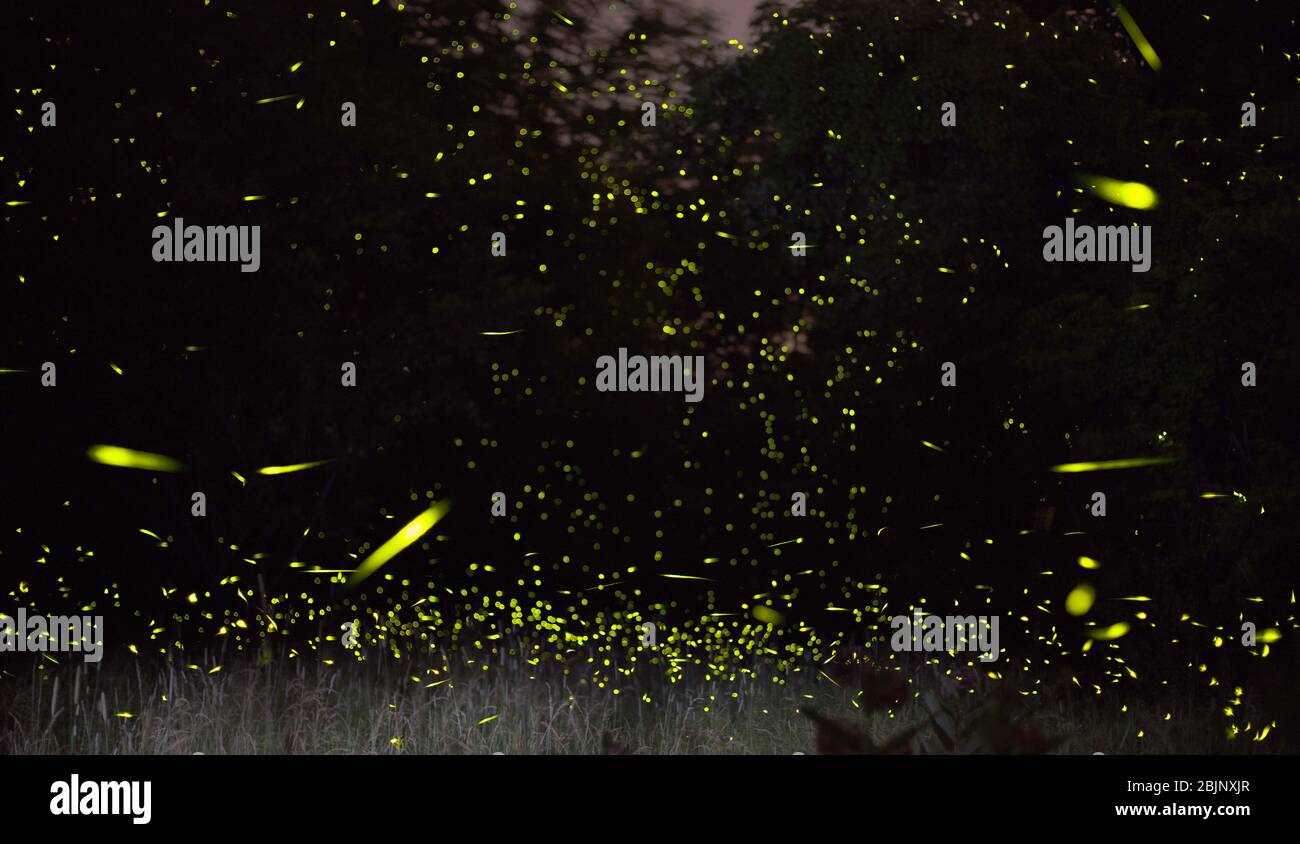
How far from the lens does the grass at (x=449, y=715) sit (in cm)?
826

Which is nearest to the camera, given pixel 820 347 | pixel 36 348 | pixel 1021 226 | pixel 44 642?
pixel 44 642

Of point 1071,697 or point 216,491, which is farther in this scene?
point 216,491

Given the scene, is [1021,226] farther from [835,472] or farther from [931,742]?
[931,742]

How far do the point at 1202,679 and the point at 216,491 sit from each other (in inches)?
296

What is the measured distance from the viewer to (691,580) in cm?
1304

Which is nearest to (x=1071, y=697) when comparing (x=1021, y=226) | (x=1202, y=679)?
(x=1202, y=679)

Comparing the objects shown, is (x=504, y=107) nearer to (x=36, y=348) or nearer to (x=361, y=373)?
(x=361, y=373)

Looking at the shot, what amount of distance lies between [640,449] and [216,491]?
3726mm

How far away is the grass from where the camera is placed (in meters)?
8.26

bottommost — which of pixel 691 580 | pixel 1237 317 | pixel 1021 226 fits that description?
pixel 691 580

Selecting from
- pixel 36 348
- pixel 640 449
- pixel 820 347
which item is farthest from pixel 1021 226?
pixel 36 348

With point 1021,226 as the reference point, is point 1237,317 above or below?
below

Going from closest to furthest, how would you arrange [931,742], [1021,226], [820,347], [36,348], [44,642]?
[931,742] → [44,642] → [36,348] → [1021,226] → [820,347]

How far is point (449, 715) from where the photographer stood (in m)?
8.59
